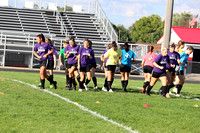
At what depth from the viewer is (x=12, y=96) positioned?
27.8 ft

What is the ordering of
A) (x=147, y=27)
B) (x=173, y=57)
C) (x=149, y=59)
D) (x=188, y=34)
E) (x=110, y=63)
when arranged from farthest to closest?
(x=147, y=27) < (x=188, y=34) < (x=149, y=59) < (x=110, y=63) < (x=173, y=57)

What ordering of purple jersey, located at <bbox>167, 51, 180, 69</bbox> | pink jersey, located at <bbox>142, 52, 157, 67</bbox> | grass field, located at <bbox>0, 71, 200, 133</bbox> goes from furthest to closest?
pink jersey, located at <bbox>142, 52, 157, 67</bbox>
purple jersey, located at <bbox>167, 51, 180, 69</bbox>
grass field, located at <bbox>0, 71, 200, 133</bbox>

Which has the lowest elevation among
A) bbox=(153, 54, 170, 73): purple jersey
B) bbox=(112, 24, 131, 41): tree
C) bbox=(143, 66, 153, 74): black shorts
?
bbox=(143, 66, 153, 74): black shorts

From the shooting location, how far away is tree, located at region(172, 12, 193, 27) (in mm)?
114188

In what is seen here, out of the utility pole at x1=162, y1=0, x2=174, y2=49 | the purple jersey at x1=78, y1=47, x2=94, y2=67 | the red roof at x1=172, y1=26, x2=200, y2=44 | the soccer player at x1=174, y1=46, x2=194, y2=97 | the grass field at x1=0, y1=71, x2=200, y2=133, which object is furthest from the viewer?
the red roof at x1=172, y1=26, x2=200, y2=44

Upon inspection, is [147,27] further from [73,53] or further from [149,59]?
[73,53]

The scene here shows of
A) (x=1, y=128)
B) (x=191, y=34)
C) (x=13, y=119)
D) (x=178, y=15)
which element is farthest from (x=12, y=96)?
(x=178, y=15)

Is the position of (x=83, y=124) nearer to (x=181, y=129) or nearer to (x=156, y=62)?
(x=181, y=129)

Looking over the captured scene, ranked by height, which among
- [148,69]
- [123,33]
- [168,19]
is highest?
[123,33]

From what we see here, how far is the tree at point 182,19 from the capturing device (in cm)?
11419

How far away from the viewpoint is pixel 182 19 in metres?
118

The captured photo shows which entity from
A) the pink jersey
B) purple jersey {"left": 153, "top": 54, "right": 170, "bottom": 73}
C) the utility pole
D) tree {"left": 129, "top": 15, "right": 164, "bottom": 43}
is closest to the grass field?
purple jersey {"left": 153, "top": 54, "right": 170, "bottom": 73}

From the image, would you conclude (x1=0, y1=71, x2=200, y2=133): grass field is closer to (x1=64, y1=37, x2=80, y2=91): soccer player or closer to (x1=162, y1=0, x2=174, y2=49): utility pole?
(x1=64, y1=37, x2=80, y2=91): soccer player

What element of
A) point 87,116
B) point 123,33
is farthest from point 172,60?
point 123,33
